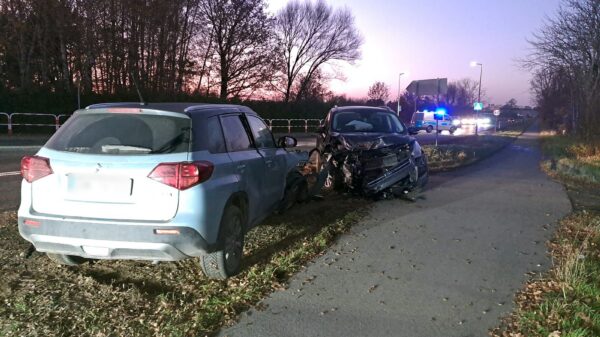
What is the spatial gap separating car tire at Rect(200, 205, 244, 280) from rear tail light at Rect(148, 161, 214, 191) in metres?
0.53

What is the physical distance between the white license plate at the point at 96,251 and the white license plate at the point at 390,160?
5.31 metres

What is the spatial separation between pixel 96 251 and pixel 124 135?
3.33 feet

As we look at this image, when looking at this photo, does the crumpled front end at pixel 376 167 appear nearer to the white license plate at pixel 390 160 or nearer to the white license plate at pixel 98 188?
the white license plate at pixel 390 160

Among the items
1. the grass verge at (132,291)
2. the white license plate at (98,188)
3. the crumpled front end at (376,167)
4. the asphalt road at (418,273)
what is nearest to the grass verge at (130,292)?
the grass verge at (132,291)

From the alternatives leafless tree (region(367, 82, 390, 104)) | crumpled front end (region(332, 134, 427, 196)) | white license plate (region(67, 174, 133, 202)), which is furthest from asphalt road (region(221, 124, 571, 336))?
leafless tree (region(367, 82, 390, 104))

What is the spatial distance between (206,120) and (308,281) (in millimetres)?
1820

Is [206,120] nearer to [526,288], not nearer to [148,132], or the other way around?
[148,132]

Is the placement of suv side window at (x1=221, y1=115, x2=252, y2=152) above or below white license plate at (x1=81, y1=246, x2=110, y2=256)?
above

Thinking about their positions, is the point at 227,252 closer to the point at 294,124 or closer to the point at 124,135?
the point at 124,135

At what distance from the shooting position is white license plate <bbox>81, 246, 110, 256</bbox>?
408 centimetres

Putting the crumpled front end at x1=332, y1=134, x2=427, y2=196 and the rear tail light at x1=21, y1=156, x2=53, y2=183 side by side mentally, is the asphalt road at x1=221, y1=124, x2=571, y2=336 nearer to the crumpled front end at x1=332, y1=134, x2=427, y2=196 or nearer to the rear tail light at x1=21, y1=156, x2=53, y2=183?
the crumpled front end at x1=332, y1=134, x2=427, y2=196

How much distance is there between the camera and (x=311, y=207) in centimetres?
801

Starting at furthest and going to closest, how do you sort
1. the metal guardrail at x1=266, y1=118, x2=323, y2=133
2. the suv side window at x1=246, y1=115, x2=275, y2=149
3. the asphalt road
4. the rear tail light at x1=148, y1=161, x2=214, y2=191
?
the metal guardrail at x1=266, y1=118, x2=323, y2=133
the suv side window at x1=246, y1=115, x2=275, y2=149
the rear tail light at x1=148, y1=161, x2=214, y2=191
the asphalt road

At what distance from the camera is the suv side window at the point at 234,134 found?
197 inches
